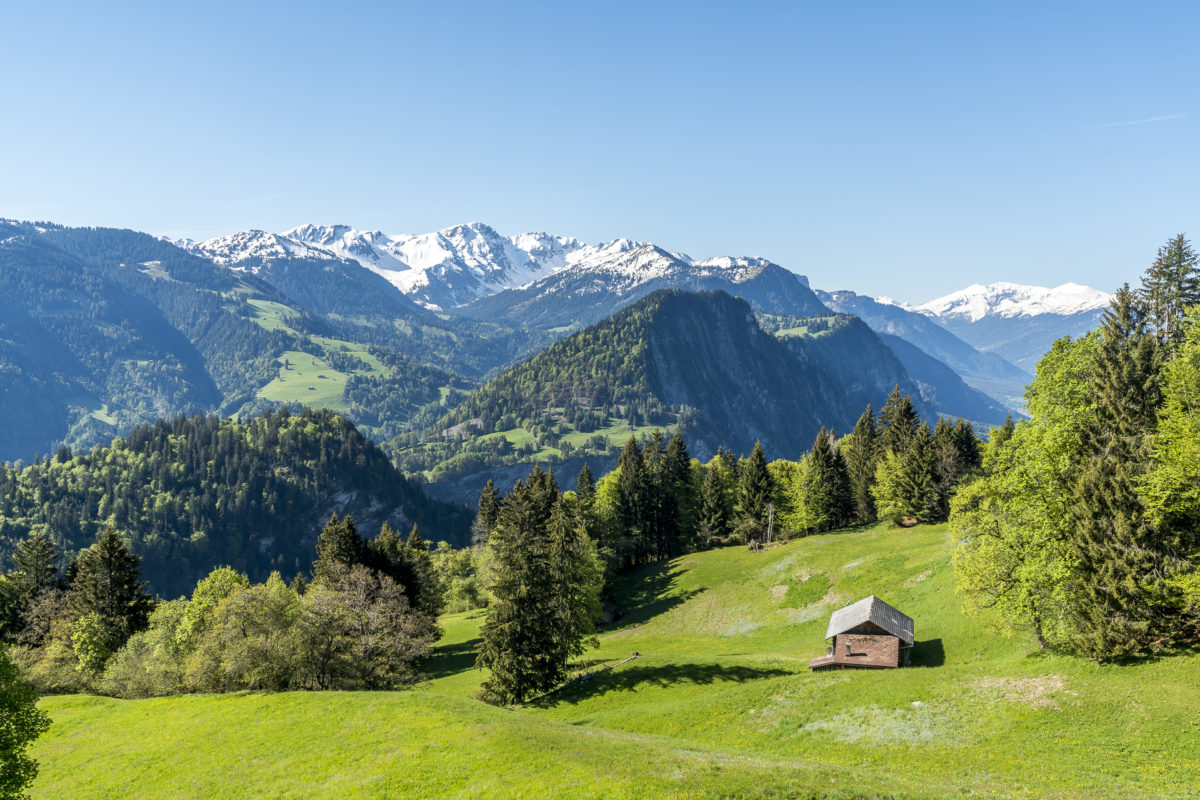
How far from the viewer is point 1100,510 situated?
34.5m

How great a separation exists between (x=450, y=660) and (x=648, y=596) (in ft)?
92.6

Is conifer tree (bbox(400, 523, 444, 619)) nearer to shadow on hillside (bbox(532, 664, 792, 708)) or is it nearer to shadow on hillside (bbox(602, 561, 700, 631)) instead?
shadow on hillside (bbox(602, 561, 700, 631))

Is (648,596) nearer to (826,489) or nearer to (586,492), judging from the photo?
(586,492)

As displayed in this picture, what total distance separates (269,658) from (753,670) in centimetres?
3903

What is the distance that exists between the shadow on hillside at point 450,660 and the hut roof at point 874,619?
37117 millimetres

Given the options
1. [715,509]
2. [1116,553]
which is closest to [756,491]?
[715,509]

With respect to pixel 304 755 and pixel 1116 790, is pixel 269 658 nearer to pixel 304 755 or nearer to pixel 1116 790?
pixel 304 755

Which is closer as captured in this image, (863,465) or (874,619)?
(874,619)

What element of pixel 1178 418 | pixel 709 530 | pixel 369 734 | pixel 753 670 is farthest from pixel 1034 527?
pixel 709 530

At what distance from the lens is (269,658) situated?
47.8 m

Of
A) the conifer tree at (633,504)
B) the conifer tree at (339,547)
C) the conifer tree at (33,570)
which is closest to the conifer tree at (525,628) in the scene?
the conifer tree at (339,547)

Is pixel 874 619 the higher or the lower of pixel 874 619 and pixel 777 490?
the lower

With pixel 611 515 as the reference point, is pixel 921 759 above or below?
below

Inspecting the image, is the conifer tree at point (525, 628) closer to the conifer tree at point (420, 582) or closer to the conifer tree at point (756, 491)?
the conifer tree at point (420, 582)
